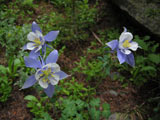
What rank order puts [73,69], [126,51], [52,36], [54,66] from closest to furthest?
[54,66]
[52,36]
[126,51]
[73,69]

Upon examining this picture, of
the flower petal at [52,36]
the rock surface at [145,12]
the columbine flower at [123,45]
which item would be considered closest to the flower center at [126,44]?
the columbine flower at [123,45]

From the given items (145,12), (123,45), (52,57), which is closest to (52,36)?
(52,57)

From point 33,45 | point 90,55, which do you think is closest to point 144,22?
point 90,55

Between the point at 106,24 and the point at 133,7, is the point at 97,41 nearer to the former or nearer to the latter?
the point at 106,24

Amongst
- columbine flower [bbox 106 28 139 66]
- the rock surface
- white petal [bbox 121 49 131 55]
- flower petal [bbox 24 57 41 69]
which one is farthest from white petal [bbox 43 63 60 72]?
the rock surface

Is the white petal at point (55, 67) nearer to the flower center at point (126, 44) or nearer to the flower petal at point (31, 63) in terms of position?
the flower petal at point (31, 63)

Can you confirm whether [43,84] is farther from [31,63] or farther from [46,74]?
[31,63]
